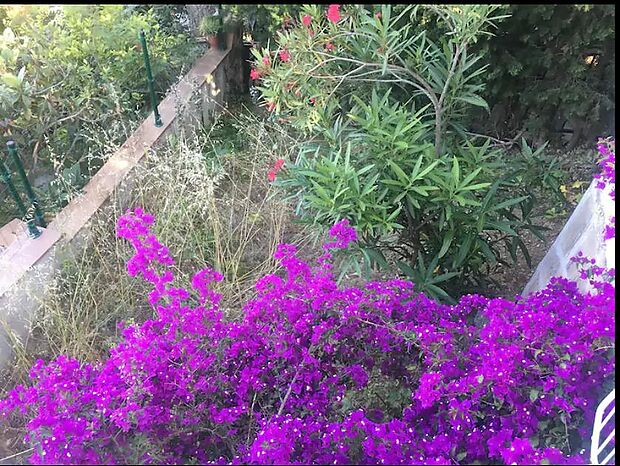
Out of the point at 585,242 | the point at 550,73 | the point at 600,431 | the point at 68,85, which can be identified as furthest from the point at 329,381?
the point at 68,85

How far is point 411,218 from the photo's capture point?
204cm

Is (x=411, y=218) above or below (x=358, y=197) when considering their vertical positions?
below

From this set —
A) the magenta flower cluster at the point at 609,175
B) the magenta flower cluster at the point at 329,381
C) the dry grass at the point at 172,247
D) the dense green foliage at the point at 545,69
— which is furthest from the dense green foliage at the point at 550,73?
the magenta flower cluster at the point at 329,381

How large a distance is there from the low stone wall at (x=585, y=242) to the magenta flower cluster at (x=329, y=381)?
0.13 meters

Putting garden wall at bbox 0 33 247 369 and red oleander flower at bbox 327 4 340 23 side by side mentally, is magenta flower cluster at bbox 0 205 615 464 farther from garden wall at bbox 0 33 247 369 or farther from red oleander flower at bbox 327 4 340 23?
red oleander flower at bbox 327 4 340 23

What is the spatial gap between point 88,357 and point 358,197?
1.16m

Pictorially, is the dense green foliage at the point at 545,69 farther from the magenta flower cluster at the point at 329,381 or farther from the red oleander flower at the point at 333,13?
the magenta flower cluster at the point at 329,381

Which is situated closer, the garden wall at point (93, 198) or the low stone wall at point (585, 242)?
the low stone wall at point (585, 242)

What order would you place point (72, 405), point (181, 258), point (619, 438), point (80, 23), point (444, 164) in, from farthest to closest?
point (80, 23), point (181, 258), point (444, 164), point (72, 405), point (619, 438)

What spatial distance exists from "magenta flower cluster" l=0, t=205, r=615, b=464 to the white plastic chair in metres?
0.06

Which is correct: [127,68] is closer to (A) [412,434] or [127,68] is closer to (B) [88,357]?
(B) [88,357]

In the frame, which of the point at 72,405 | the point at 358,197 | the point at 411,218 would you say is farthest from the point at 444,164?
the point at 72,405

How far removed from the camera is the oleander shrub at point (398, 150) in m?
1.83

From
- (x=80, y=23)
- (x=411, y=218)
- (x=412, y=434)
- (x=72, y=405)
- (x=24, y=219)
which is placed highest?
(x=80, y=23)
